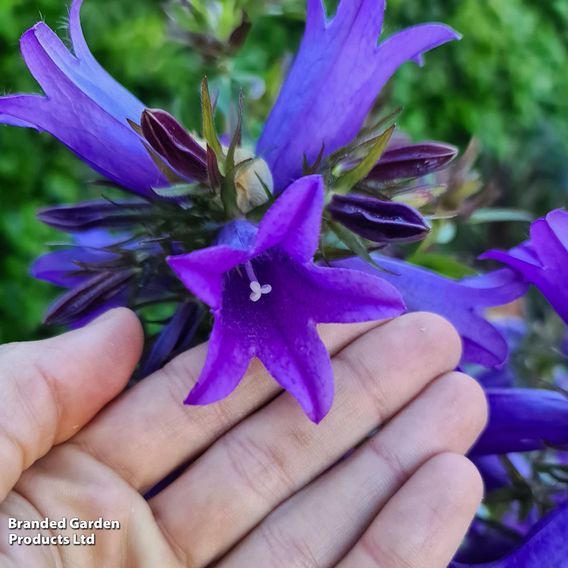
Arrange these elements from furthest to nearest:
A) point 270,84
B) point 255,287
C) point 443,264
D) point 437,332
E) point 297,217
Answer: point 270,84 → point 443,264 → point 437,332 → point 255,287 → point 297,217

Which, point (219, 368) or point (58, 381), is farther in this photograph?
point (58, 381)

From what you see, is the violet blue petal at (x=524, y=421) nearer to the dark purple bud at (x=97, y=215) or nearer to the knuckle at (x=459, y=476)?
the knuckle at (x=459, y=476)

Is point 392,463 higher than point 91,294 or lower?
lower

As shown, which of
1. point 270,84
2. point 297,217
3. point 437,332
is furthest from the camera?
point 270,84

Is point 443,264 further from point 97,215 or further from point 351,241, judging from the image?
point 97,215

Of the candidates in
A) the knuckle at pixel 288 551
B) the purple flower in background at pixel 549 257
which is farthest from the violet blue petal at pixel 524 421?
the knuckle at pixel 288 551

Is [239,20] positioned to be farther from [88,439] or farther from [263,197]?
[88,439]

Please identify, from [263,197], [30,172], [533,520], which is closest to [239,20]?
[263,197]

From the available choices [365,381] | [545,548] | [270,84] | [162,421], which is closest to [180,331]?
[162,421]
